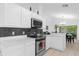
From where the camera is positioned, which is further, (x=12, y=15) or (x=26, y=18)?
(x=26, y=18)

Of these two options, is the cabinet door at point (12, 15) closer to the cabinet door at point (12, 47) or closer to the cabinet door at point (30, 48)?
the cabinet door at point (12, 47)

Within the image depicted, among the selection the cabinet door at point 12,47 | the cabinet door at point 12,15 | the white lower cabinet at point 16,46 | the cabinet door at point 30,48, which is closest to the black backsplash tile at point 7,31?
the white lower cabinet at point 16,46

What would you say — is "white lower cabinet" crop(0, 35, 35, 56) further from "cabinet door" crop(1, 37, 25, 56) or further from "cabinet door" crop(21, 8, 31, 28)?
"cabinet door" crop(21, 8, 31, 28)

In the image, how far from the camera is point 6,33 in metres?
3.33

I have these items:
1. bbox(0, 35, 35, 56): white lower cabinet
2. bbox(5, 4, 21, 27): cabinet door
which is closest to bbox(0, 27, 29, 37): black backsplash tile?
bbox(0, 35, 35, 56): white lower cabinet

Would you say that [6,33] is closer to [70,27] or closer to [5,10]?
[5,10]

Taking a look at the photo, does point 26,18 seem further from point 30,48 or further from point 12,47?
point 12,47

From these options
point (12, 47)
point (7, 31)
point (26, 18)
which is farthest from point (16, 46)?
point (26, 18)

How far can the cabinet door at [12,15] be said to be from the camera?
113 inches

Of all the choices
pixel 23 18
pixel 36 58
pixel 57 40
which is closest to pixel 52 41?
pixel 57 40

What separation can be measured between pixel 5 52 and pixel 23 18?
1572mm

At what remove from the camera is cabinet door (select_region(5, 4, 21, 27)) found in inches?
113

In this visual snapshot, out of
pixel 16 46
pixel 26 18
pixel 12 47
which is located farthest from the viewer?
pixel 26 18

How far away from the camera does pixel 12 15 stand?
10.1 ft
